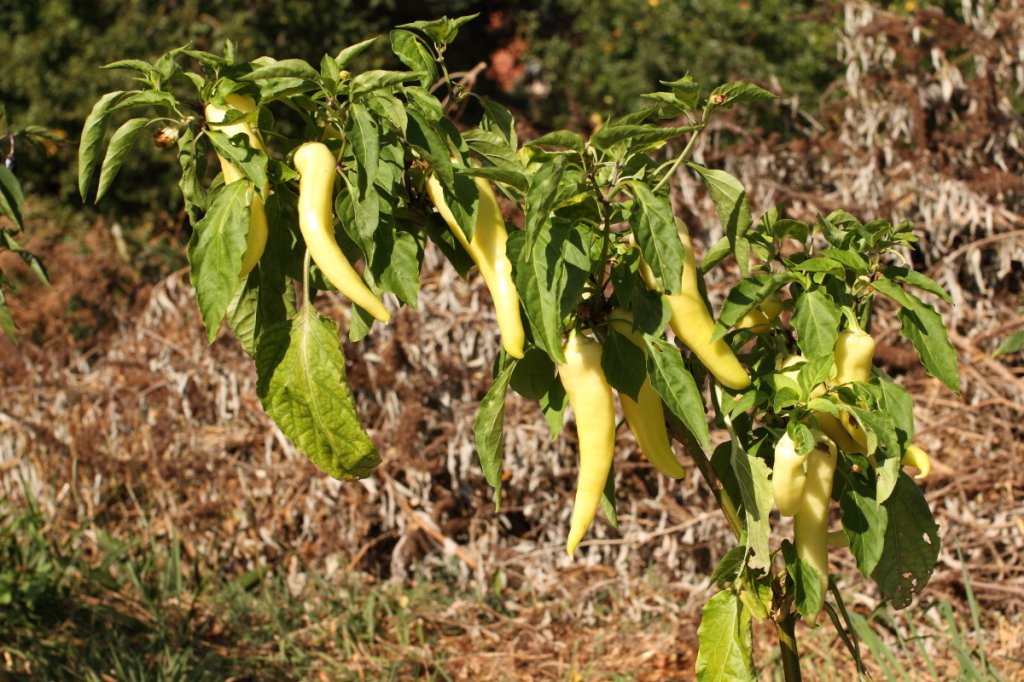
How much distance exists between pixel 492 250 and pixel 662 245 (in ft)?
0.76

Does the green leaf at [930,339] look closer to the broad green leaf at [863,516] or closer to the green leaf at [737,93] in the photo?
the broad green leaf at [863,516]

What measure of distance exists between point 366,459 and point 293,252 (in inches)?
12.4

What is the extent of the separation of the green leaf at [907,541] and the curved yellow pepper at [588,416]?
0.42 meters

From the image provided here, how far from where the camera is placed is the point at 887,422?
1.22 metres

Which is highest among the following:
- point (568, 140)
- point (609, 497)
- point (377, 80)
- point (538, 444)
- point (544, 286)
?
Answer: point (377, 80)

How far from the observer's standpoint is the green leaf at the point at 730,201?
4.06 feet

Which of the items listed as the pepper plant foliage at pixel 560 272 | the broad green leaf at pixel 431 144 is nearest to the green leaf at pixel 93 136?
the pepper plant foliage at pixel 560 272

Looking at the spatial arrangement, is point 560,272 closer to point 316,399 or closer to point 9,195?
point 316,399

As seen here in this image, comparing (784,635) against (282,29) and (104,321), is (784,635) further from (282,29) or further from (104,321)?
(282,29)

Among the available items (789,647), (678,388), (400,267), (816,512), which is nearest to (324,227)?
(400,267)

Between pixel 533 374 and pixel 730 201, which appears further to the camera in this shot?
pixel 533 374

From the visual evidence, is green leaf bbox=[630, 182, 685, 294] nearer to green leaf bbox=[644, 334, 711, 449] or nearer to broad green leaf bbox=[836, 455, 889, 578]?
green leaf bbox=[644, 334, 711, 449]

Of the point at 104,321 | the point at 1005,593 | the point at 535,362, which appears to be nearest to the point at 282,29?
the point at 104,321

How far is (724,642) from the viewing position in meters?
1.38
